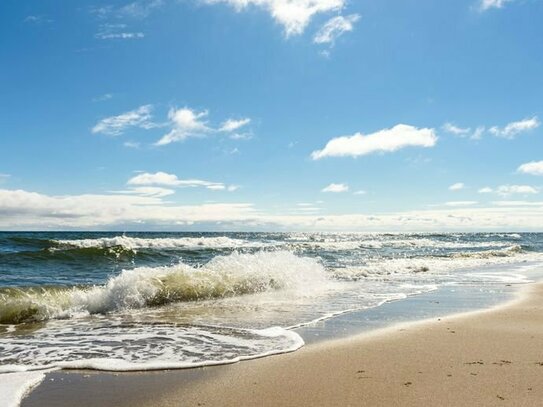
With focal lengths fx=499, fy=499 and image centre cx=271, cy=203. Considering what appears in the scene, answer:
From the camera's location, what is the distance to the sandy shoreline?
16.4ft

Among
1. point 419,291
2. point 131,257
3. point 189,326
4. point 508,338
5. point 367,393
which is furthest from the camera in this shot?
point 131,257

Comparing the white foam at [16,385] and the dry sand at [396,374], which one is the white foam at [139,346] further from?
the dry sand at [396,374]

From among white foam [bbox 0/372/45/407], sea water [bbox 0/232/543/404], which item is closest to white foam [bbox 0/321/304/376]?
sea water [bbox 0/232/543/404]

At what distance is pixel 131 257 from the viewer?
27.6 metres

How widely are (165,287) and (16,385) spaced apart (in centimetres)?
780

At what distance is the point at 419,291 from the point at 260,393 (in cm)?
1057

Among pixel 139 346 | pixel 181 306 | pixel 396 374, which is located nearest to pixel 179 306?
pixel 181 306

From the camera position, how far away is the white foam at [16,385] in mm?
5070

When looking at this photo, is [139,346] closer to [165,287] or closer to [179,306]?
[179,306]

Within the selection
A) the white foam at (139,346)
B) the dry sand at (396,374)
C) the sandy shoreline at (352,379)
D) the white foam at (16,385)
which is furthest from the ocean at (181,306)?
the dry sand at (396,374)

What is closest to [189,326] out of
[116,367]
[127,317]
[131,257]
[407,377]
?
[127,317]

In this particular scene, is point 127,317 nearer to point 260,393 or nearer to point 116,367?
point 116,367

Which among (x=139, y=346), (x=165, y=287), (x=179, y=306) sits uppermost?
(x=165, y=287)

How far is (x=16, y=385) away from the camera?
5.54 m
